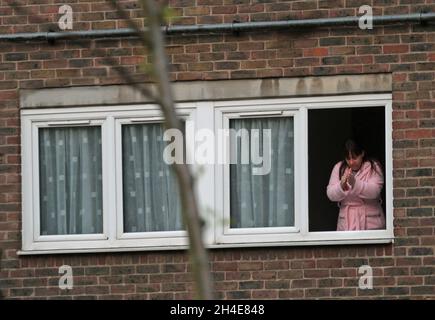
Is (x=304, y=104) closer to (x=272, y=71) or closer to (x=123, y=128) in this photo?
(x=272, y=71)

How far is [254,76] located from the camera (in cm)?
1181

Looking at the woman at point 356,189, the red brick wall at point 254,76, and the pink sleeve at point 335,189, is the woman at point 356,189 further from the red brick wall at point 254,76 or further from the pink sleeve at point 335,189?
the red brick wall at point 254,76

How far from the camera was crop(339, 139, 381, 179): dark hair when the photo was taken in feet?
39.0

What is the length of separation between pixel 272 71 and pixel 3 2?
2.30 m

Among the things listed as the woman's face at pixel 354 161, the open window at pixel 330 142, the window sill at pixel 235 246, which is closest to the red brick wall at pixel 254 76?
the window sill at pixel 235 246

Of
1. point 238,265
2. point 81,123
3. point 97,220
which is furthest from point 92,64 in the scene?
point 238,265

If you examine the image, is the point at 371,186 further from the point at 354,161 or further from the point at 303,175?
the point at 303,175

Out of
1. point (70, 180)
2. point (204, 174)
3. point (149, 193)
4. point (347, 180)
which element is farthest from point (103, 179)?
point (347, 180)

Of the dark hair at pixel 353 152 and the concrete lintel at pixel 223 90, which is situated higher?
the concrete lintel at pixel 223 90

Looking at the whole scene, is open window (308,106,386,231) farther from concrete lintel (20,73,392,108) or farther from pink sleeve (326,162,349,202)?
concrete lintel (20,73,392,108)

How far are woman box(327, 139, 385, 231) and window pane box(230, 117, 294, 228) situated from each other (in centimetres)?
37

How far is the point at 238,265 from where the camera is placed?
11797mm

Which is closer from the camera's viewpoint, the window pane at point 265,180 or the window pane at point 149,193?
the window pane at point 265,180

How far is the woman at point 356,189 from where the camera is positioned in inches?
467
